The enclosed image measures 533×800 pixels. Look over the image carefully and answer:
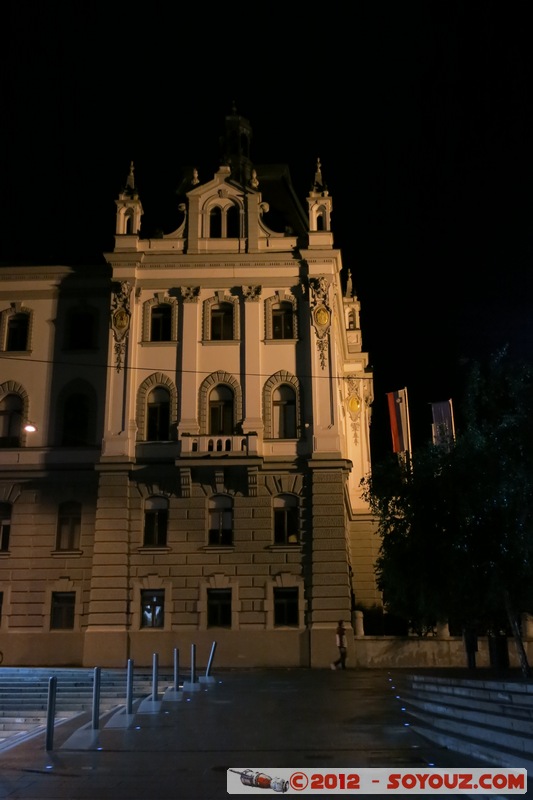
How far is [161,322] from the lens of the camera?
32688mm

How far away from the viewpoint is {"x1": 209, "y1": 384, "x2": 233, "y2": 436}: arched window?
3112 centimetres

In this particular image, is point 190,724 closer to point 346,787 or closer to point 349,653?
point 346,787

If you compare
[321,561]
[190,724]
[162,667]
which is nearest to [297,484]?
[321,561]

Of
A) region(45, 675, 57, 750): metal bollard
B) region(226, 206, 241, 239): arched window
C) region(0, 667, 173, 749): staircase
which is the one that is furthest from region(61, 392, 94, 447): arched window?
region(45, 675, 57, 750): metal bollard

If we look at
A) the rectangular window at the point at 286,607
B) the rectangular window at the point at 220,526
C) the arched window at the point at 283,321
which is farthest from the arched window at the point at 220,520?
the arched window at the point at 283,321

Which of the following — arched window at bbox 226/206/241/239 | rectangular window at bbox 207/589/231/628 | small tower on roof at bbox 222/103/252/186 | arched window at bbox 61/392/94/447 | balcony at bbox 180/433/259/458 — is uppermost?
small tower on roof at bbox 222/103/252/186

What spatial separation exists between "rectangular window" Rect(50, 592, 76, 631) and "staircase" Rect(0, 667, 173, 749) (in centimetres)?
668

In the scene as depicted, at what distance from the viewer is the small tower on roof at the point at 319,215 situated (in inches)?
1277

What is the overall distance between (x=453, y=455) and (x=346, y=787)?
1257 cm

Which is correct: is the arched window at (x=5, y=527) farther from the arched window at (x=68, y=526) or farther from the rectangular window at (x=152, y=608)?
the rectangular window at (x=152, y=608)

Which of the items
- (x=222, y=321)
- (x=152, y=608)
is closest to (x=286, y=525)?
(x=152, y=608)

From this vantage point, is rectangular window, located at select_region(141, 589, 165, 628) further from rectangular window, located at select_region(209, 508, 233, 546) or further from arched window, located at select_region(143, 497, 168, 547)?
rectangular window, located at select_region(209, 508, 233, 546)

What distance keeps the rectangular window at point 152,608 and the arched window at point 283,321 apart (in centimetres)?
1109

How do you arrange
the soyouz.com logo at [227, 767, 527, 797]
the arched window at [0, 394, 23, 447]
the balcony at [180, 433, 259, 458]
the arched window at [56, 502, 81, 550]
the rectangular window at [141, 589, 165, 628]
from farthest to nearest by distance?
1. the arched window at [0, 394, 23, 447]
2. the arched window at [56, 502, 81, 550]
3. the balcony at [180, 433, 259, 458]
4. the rectangular window at [141, 589, 165, 628]
5. the soyouz.com logo at [227, 767, 527, 797]
